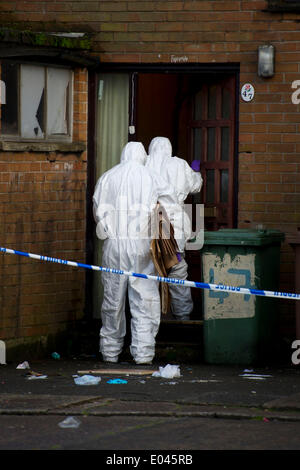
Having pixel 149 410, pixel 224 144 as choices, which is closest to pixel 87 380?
pixel 149 410

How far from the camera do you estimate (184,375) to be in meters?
8.81

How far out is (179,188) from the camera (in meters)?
10.2

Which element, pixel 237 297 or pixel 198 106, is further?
pixel 198 106

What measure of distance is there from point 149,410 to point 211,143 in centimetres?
454

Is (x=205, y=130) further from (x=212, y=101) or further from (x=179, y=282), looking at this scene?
(x=179, y=282)

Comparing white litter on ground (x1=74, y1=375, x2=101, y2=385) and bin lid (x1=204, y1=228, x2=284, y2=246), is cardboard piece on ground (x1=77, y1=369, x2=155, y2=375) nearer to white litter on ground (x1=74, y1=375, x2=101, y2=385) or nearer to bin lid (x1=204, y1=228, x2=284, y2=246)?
white litter on ground (x1=74, y1=375, x2=101, y2=385)

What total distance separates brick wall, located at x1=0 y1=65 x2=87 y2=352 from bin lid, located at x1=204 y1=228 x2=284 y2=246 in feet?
5.23

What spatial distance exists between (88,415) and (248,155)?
4.02 m

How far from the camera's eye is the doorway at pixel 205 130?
10477mm

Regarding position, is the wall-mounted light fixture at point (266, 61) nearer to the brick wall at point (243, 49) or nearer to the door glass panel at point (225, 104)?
the brick wall at point (243, 49)

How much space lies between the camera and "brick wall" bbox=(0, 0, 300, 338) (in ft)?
32.9

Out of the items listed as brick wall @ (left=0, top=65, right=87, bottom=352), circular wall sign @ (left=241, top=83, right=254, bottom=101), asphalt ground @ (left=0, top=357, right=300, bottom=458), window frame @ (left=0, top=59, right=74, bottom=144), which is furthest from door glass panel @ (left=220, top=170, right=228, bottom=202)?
asphalt ground @ (left=0, top=357, right=300, bottom=458)
